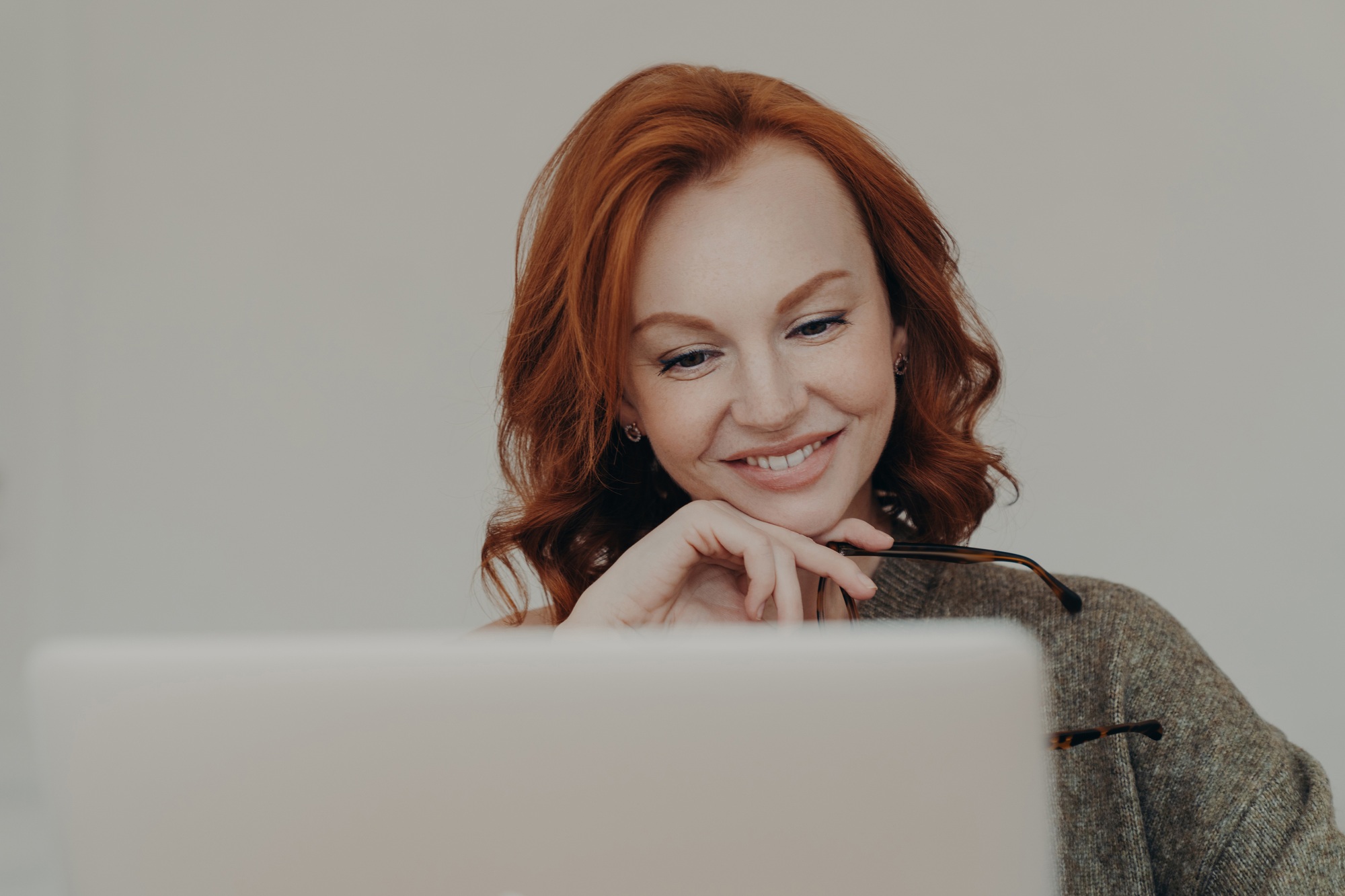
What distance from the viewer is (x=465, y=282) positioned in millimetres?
2309

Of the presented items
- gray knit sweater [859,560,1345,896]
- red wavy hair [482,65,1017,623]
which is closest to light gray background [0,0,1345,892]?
red wavy hair [482,65,1017,623]

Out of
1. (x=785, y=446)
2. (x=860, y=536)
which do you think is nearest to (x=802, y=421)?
(x=785, y=446)

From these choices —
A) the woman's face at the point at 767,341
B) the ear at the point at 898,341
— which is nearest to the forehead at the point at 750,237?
the woman's face at the point at 767,341

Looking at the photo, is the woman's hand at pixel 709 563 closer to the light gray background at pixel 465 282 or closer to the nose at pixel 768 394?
the nose at pixel 768 394

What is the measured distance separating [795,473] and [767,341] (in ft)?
0.48

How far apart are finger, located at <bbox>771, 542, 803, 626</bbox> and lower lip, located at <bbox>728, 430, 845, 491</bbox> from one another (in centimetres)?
12

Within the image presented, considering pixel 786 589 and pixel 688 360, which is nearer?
pixel 786 589

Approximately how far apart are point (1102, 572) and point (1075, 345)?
42 cm

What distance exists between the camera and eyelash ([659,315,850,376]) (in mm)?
1132

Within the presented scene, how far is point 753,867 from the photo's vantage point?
0.50m

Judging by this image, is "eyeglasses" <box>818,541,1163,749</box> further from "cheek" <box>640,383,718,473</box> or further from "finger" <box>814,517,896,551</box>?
"cheek" <box>640,383,718,473</box>

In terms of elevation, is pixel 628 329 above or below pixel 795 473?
above

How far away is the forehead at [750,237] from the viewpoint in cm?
109

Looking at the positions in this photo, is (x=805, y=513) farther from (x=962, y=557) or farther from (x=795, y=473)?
(x=962, y=557)
